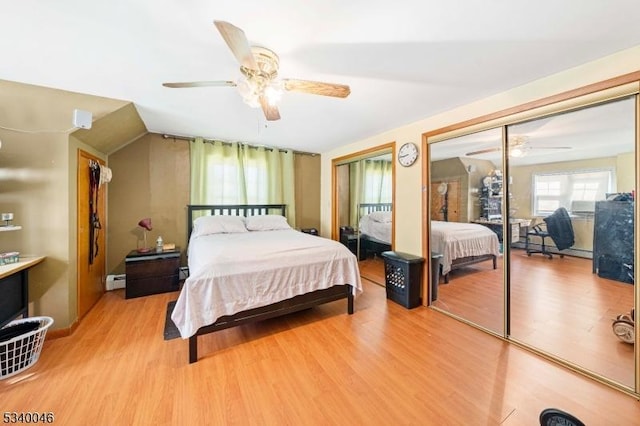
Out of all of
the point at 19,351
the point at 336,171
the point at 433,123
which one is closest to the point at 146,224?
the point at 19,351

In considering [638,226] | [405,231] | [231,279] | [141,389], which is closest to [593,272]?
[638,226]

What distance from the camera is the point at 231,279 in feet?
6.76

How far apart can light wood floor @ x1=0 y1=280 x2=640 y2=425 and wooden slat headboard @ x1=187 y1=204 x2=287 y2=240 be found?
6.14 ft

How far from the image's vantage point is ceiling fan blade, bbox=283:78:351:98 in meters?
1.66

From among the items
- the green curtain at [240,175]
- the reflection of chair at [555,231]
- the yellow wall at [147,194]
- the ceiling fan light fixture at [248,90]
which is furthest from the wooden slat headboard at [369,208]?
the ceiling fan light fixture at [248,90]

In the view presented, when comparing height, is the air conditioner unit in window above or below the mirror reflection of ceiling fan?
below

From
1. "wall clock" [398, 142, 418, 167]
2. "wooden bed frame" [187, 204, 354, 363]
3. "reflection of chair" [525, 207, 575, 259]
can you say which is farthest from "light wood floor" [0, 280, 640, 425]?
"wall clock" [398, 142, 418, 167]

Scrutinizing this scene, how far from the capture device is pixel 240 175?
4.23m

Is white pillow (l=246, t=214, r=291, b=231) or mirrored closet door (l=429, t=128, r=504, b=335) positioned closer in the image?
mirrored closet door (l=429, t=128, r=504, b=335)

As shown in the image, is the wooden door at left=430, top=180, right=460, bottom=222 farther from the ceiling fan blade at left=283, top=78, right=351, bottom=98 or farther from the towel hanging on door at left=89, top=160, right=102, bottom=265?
the towel hanging on door at left=89, top=160, right=102, bottom=265

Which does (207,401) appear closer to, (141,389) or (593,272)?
(141,389)

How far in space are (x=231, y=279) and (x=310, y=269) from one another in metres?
0.78

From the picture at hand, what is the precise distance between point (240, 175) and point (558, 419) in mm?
4383

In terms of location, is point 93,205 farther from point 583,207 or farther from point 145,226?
point 583,207
